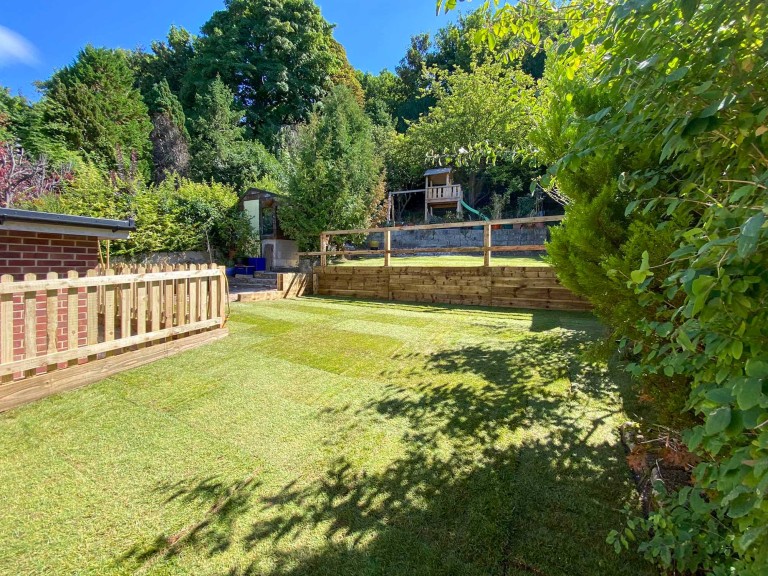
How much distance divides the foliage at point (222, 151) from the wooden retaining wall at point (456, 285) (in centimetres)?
1515

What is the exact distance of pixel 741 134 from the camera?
1.01m

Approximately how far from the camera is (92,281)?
3.74 meters

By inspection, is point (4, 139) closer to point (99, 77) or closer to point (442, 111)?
point (99, 77)

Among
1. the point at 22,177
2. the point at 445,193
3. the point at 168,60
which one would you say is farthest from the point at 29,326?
the point at 168,60

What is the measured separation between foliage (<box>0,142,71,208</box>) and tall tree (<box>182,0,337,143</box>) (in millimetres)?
16116

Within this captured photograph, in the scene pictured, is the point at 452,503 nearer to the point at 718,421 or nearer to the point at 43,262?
the point at 718,421

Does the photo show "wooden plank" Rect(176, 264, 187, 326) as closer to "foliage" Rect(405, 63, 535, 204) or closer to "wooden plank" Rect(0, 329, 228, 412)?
"wooden plank" Rect(0, 329, 228, 412)

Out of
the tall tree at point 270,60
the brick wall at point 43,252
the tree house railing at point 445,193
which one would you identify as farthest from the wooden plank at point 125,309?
the tall tree at point 270,60

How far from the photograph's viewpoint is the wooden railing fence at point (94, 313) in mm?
3164

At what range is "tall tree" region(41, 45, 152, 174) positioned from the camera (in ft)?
63.7

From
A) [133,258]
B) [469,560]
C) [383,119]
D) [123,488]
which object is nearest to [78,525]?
[123,488]

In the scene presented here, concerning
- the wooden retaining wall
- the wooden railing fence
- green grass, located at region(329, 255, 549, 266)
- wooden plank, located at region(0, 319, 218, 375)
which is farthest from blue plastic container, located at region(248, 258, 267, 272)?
wooden plank, located at region(0, 319, 218, 375)

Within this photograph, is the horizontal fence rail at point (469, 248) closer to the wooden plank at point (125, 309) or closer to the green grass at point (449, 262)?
the green grass at point (449, 262)

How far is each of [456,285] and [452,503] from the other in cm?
631
